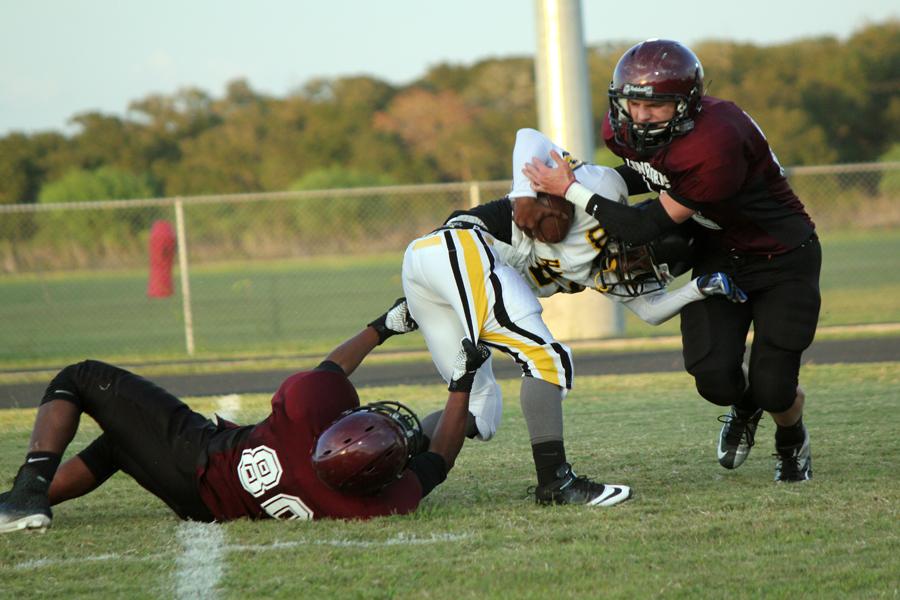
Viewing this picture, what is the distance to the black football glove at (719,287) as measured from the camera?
5297 mm

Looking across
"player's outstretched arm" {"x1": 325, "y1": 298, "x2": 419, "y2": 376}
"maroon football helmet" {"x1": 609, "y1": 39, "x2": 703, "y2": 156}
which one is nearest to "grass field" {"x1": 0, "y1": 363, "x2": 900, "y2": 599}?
"player's outstretched arm" {"x1": 325, "y1": 298, "x2": 419, "y2": 376}

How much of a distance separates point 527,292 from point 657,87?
3.40 ft

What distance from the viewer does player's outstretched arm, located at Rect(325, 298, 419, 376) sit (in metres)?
5.45

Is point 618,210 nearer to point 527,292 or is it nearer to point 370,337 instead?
point 527,292

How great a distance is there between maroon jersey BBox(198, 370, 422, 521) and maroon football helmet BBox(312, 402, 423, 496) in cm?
12

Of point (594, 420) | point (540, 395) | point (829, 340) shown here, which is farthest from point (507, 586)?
point (829, 340)

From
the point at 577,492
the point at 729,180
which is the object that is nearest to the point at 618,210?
the point at 729,180

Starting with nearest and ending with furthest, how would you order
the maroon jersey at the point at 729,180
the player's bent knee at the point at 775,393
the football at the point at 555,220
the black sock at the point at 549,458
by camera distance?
1. the maroon jersey at the point at 729,180
2. the black sock at the point at 549,458
3. the football at the point at 555,220
4. the player's bent knee at the point at 775,393

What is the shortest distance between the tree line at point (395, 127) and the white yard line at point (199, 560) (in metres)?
39.0

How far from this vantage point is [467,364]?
5008 millimetres

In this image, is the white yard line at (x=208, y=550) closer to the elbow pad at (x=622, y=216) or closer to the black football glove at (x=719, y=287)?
the elbow pad at (x=622, y=216)

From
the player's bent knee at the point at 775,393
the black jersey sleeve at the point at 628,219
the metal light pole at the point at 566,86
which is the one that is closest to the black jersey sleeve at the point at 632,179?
the black jersey sleeve at the point at 628,219

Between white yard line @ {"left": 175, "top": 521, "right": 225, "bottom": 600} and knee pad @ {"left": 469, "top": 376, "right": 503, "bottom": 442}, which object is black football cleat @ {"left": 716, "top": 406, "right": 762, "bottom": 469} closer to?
knee pad @ {"left": 469, "top": 376, "right": 503, "bottom": 442}

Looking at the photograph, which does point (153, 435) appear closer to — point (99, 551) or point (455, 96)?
point (99, 551)
